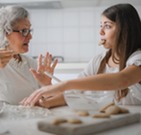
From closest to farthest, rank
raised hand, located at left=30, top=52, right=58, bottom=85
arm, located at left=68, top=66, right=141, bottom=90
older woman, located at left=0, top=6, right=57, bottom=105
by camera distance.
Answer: arm, located at left=68, top=66, right=141, bottom=90 → raised hand, located at left=30, top=52, right=58, bottom=85 → older woman, located at left=0, top=6, right=57, bottom=105

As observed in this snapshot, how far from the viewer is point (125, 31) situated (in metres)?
1.36

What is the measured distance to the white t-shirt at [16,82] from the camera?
141cm

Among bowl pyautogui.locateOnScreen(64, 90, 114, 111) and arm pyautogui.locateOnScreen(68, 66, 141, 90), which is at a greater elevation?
arm pyautogui.locateOnScreen(68, 66, 141, 90)

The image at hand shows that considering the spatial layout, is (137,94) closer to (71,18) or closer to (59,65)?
(59,65)

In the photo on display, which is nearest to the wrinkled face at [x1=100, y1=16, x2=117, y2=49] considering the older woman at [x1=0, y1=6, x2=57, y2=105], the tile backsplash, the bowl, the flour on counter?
the older woman at [x1=0, y1=6, x2=57, y2=105]

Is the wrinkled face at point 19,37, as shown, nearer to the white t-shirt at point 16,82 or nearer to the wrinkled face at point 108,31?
the white t-shirt at point 16,82

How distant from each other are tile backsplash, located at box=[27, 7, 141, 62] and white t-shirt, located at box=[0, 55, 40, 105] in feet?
4.75

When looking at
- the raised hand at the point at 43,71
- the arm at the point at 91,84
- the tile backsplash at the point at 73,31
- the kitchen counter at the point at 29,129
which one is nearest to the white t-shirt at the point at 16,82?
the raised hand at the point at 43,71

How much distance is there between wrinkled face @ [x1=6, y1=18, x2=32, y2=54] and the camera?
1536 millimetres

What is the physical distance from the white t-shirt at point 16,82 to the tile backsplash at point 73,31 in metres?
1.45

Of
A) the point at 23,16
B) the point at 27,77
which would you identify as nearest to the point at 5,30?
the point at 23,16

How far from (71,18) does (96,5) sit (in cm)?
32

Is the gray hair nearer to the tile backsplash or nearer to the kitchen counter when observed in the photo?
the kitchen counter

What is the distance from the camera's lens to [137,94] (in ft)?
4.49
